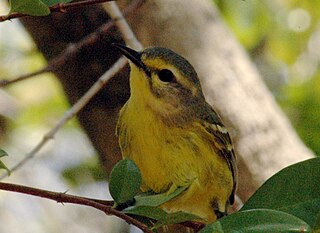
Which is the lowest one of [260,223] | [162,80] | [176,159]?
[260,223]

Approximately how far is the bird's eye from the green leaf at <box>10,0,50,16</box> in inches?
44.4

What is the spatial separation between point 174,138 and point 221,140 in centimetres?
31

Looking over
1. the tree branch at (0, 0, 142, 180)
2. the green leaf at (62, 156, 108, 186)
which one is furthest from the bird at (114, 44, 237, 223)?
the green leaf at (62, 156, 108, 186)

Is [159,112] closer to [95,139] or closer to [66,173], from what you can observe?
[95,139]

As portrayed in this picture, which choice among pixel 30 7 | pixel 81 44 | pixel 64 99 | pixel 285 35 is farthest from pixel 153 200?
pixel 285 35

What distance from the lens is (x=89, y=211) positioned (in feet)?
17.3

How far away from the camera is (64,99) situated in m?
4.61

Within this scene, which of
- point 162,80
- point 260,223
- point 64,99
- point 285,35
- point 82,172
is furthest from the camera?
point 285,35

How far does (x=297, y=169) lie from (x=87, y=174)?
10.7 ft

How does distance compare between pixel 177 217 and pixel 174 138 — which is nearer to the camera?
pixel 177 217

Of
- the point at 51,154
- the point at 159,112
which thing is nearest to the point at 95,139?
the point at 159,112

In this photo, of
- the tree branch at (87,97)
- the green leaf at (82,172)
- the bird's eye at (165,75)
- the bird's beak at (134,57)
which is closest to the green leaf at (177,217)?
the bird's beak at (134,57)

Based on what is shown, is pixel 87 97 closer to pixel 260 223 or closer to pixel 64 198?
pixel 64 198

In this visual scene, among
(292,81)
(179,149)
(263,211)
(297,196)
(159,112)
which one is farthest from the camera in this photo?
(292,81)
